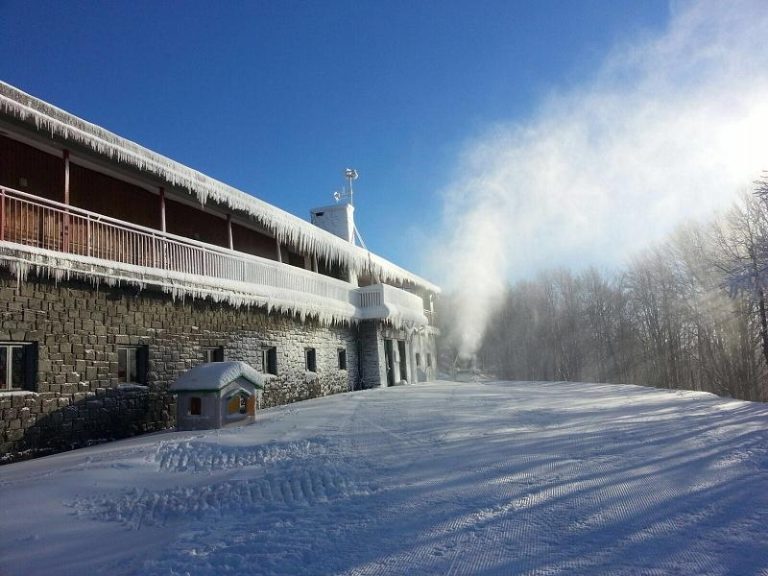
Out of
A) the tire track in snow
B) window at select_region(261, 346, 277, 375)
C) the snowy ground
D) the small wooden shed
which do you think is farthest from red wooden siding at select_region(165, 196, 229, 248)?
the tire track in snow

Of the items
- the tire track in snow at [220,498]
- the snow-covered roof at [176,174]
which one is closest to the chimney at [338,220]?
the snow-covered roof at [176,174]

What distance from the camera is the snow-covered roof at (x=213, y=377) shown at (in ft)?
32.5

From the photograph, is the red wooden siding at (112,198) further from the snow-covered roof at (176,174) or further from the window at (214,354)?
the window at (214,354)

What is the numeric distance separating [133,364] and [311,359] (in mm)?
7022

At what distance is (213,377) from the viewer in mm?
10047

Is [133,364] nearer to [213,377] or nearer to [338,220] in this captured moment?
[213,377]

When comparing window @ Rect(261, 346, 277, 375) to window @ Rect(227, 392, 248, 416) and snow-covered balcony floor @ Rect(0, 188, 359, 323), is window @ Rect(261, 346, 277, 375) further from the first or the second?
window @ Rect(227, 392, 248, 416)

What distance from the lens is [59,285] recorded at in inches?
372

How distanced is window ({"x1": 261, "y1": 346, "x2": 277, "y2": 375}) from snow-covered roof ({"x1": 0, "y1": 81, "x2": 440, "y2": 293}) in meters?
3.63

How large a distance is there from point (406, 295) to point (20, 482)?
703 inches

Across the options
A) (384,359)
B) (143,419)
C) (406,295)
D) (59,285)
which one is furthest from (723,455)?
(406,295)

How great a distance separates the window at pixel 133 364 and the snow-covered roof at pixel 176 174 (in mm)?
4088

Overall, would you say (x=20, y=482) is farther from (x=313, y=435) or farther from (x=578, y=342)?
(x=578, y=342)

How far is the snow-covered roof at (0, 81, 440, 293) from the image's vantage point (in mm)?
9141
